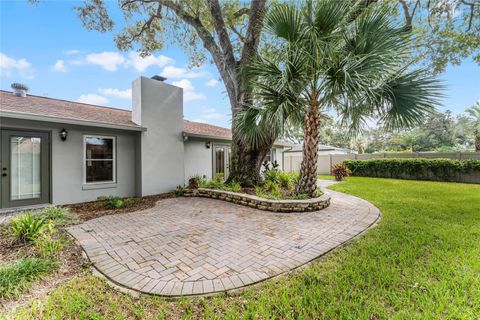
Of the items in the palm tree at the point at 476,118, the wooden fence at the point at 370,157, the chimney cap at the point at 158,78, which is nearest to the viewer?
the chimney cap at the point at 158,78

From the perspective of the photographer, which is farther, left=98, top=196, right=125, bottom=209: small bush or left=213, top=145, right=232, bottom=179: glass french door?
left=213, top=145, right=232, bottom=179: glass french door

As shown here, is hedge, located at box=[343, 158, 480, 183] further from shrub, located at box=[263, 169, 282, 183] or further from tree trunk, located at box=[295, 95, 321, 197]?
tree trunk, located at box=[295, 95, 321, 197]

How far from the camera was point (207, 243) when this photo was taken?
3787 millimetres

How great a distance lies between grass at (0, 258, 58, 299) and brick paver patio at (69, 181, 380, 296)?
548 mm

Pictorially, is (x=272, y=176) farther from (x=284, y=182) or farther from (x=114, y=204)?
(x=114, y=204)

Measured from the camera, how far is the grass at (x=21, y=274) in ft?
7.86

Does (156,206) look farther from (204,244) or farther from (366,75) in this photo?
(366,75)

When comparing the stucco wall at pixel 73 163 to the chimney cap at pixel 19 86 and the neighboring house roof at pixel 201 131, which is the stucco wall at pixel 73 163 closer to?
the neighboring house roof at pixel 201 131

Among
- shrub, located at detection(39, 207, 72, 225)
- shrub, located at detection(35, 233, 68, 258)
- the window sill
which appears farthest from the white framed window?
shrub, located at detection(35, 233, 68, 258)

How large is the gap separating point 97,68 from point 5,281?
13.5m

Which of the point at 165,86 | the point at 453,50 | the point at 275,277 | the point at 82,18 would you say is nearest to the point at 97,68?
the point at 82,18

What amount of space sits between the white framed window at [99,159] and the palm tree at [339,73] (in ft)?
18.8

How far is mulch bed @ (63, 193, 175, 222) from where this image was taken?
5613 mm

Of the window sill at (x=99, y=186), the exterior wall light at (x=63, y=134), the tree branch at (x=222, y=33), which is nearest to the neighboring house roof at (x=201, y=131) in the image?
the tree branch at (x=222, y=33)
